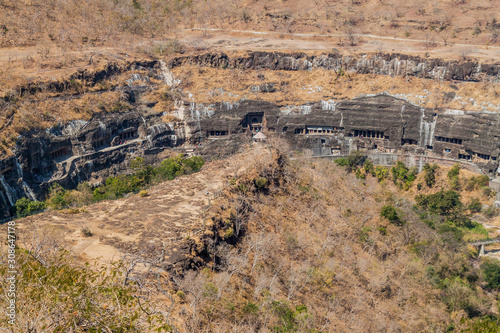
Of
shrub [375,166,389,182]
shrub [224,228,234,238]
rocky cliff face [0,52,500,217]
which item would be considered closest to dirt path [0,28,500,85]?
rocky cliff face [0,52,500,217]

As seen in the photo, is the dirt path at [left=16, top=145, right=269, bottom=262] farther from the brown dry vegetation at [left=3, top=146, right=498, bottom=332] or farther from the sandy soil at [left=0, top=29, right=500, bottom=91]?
the sandy soil at [left=0, top=29, right=500, bottom=91]

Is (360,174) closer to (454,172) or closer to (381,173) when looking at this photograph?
(381,173)

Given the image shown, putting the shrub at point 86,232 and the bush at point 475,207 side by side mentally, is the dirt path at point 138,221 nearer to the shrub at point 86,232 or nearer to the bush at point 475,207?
the shrub at point 86,232

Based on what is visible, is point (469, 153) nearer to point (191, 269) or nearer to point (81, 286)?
point (191, 269)

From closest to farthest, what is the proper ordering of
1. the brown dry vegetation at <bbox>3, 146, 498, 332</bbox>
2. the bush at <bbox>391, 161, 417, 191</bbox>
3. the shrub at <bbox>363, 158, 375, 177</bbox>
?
the brown dry vegetation at <bbox>3, 146, 498, 332</bbox> → the bush at <bbox>391, 161, 417, 191</bbox> → the shrub at <bbox>363, 158, 375, 177</bbox>

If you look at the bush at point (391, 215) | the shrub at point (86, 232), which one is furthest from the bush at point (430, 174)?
the shrub at point (86, 232)

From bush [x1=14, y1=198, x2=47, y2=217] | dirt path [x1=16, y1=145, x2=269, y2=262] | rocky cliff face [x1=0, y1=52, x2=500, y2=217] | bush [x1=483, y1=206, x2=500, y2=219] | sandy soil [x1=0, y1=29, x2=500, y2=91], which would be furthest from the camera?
sandy soil [x1=0, y1=29, x2=500, y2=91]

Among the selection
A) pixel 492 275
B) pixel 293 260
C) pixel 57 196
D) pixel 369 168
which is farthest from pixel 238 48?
pixel 492 275

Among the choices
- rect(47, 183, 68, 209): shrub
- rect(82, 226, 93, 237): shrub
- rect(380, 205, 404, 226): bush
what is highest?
rect(82, 226, 93, 237): shrub

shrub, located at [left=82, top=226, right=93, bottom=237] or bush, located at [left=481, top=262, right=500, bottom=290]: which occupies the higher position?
shrub, located at [left=82, top=226, right=93, bottom=237]

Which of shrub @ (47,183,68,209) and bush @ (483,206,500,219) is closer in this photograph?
shrub @ (47,183,68,209)
